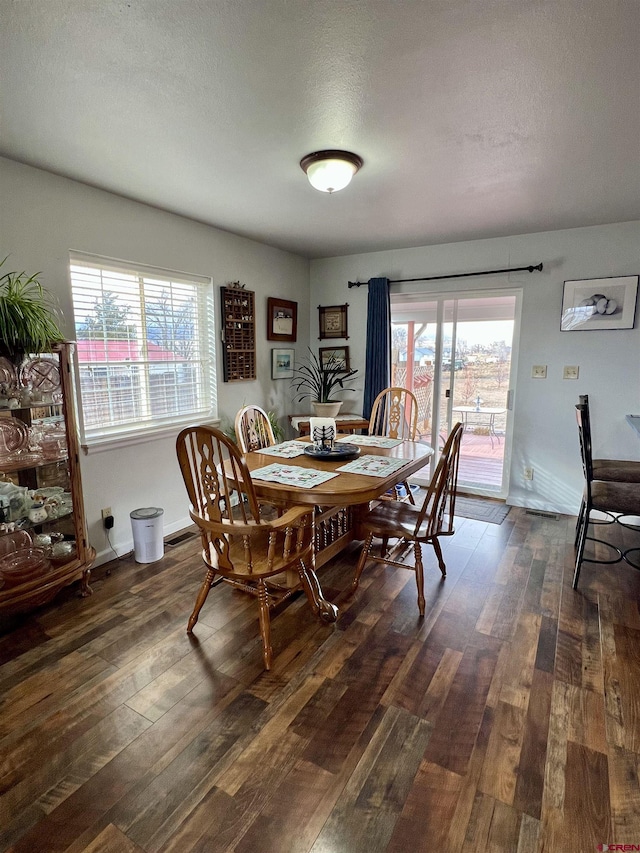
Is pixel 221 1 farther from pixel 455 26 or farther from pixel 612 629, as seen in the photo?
pixel 612 629

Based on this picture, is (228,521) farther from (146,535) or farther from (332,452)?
(146,535)

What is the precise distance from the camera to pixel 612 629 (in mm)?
2123

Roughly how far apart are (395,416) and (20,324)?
8.49 feet

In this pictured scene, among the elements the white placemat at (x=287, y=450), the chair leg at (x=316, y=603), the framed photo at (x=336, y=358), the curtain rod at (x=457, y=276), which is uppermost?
the curtain rod at (x=457, y=276)

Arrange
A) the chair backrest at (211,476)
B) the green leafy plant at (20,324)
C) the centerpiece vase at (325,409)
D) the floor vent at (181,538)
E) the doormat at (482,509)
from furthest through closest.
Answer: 1. the centerpiece vase at (325,409)
2. the doormat at (482,509)
3. the floor vent at (181,538)
4. the green leafy plant at (20,324)
5. the chair backrest at (211,476)

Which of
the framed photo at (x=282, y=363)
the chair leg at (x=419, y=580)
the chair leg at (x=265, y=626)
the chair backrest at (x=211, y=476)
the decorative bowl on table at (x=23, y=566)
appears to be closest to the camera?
the chair backrest at (x=211, y=476)

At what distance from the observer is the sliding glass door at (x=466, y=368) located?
157 inches

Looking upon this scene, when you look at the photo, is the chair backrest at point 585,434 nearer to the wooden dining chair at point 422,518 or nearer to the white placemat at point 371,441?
the wooden dining chair at point 422,518

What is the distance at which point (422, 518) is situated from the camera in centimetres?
230

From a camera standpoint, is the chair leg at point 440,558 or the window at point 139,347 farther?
the window at point 139,347

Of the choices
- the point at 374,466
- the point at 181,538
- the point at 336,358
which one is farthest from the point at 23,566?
the point at 336,358

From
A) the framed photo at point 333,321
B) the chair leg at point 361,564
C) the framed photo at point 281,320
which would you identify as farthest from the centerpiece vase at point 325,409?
the chair leg at point 361,564

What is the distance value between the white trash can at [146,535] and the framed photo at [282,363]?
75.5 inches

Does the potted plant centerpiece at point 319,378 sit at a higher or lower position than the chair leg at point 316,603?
higher
